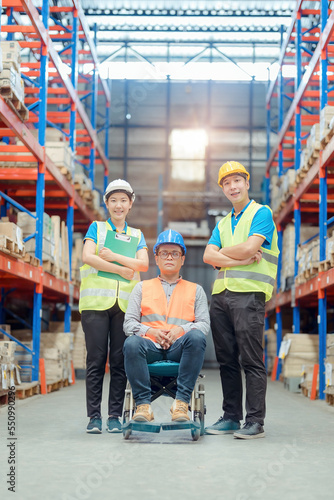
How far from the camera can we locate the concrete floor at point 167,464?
301 cm

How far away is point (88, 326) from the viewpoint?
4902mm

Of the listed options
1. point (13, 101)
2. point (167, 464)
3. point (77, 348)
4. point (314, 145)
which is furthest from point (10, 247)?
point (77, 348)

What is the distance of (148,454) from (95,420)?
3.35 ft

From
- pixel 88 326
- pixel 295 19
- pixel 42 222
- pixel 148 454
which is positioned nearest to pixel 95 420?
pixel 88 326

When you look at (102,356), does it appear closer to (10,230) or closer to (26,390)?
(10,230)

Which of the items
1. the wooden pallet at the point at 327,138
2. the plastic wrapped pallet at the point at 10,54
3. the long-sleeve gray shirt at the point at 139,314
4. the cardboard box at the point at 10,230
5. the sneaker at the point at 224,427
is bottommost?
the sneaker at the point at 224,427

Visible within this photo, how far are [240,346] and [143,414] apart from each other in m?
0.91

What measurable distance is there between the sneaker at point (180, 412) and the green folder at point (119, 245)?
110 cm

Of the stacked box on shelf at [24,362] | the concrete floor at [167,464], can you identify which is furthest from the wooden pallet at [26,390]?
the concrete floor at [167,464]

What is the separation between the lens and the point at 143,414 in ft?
14.3

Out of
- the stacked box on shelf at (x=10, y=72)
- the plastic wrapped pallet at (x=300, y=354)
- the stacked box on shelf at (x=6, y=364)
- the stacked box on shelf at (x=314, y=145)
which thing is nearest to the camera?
the stacked box on shelf at (x=6, y=364)

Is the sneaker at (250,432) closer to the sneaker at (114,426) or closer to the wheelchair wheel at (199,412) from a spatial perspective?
the wheelchair wheel at (199,412)

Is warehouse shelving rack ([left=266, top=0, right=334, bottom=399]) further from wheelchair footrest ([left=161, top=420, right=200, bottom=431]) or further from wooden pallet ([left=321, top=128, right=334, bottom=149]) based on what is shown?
wheelchair footrest ([left=161, top=420, right=200, bottom=431])

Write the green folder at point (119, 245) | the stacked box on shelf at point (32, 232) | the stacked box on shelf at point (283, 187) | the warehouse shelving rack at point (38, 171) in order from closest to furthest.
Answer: the green folder at point (119, 245) → the warehouse shelving rack at point (38, 171) → the stacked box on shelf at point (32, 232) → the stacked box on shelf at point (283, 187)
